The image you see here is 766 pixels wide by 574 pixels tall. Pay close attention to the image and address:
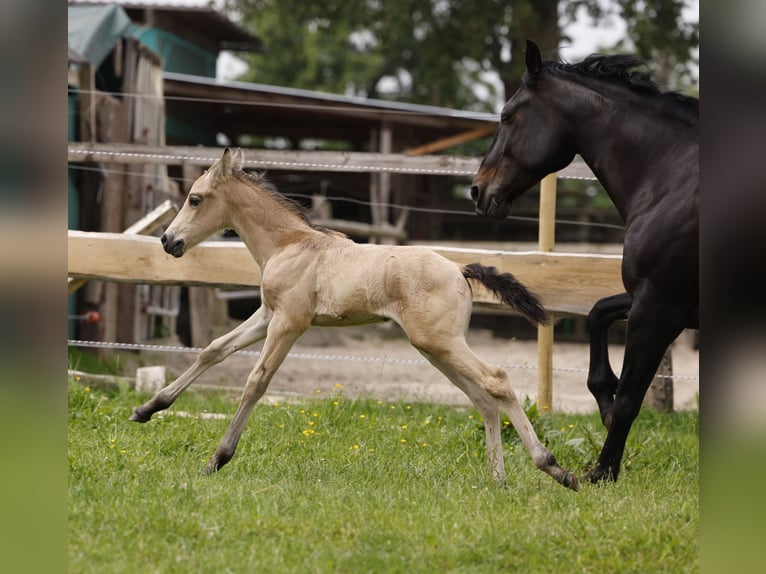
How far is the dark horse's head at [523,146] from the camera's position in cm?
570

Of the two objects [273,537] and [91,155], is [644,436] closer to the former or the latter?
[273,537]

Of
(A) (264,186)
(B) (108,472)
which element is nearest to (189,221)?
(A) (264,186)

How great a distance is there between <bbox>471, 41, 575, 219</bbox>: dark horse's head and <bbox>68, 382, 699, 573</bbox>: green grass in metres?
1.66

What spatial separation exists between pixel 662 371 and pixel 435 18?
46.0 feet

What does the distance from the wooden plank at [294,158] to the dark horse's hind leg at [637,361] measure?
3534 mm

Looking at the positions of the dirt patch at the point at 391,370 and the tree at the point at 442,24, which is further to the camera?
the tree at the point at 442,24

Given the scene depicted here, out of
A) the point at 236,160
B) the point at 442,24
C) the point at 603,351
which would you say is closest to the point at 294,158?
the point at 236,160

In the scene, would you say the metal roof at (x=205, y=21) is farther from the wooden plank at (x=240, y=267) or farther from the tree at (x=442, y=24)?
the wooden plank at (x=240, y=267)

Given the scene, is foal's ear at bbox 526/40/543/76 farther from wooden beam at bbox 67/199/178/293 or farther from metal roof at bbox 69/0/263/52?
metal roof at bbox 69/0/263/52

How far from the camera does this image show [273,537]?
401 cm

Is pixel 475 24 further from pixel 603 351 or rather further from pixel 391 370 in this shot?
pixel 603 351

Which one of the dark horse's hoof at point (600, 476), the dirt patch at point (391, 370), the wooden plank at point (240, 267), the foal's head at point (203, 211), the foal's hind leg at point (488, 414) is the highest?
the foal's head at point (203, 211)

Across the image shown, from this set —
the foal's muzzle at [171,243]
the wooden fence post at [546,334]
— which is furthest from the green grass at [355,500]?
the foal's muzzle at [171,243]

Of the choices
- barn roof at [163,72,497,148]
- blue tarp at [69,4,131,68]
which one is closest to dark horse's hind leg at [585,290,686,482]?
blue tarp at [69,4,131,68]
